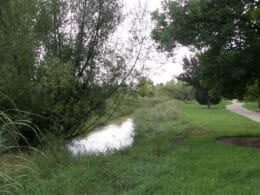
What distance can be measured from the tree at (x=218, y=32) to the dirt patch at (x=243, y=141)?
6.55 ft

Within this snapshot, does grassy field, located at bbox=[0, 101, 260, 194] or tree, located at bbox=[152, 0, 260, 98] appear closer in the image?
grassy field, located at bbox=[0, 101, 260, 194]

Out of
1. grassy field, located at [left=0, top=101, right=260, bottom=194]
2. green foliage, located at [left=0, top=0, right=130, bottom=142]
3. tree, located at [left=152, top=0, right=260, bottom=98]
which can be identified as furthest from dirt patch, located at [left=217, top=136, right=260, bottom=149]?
green foliage, located at [left=0, top=0, right=130, bottom=142]

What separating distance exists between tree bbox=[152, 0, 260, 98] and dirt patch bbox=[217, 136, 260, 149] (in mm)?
1996

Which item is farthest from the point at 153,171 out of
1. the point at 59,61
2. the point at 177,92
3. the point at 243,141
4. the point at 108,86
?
the point at 177,92

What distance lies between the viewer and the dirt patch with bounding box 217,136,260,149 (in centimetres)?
1084

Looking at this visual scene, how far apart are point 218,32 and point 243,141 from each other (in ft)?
12.5

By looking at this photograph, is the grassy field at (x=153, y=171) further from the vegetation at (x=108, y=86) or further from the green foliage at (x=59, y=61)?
the green foliage at (x=59, y=61)

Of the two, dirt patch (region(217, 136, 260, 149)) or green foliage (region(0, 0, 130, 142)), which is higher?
green foliage (region(0, 0, 130, 142))

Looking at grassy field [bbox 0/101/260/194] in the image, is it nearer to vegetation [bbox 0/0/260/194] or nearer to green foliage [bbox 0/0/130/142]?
vegetation [bbox 0/0/260/194]

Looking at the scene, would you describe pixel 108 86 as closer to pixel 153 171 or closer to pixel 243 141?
pixel 243 141

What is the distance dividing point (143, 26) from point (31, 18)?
4582 mm

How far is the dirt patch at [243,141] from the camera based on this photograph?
427 inches

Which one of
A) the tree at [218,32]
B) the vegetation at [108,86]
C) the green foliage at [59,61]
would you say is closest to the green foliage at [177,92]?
the vegetation at [108,86]

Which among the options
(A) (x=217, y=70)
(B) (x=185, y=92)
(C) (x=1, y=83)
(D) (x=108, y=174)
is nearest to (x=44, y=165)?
(D) (x=108, y=174)
